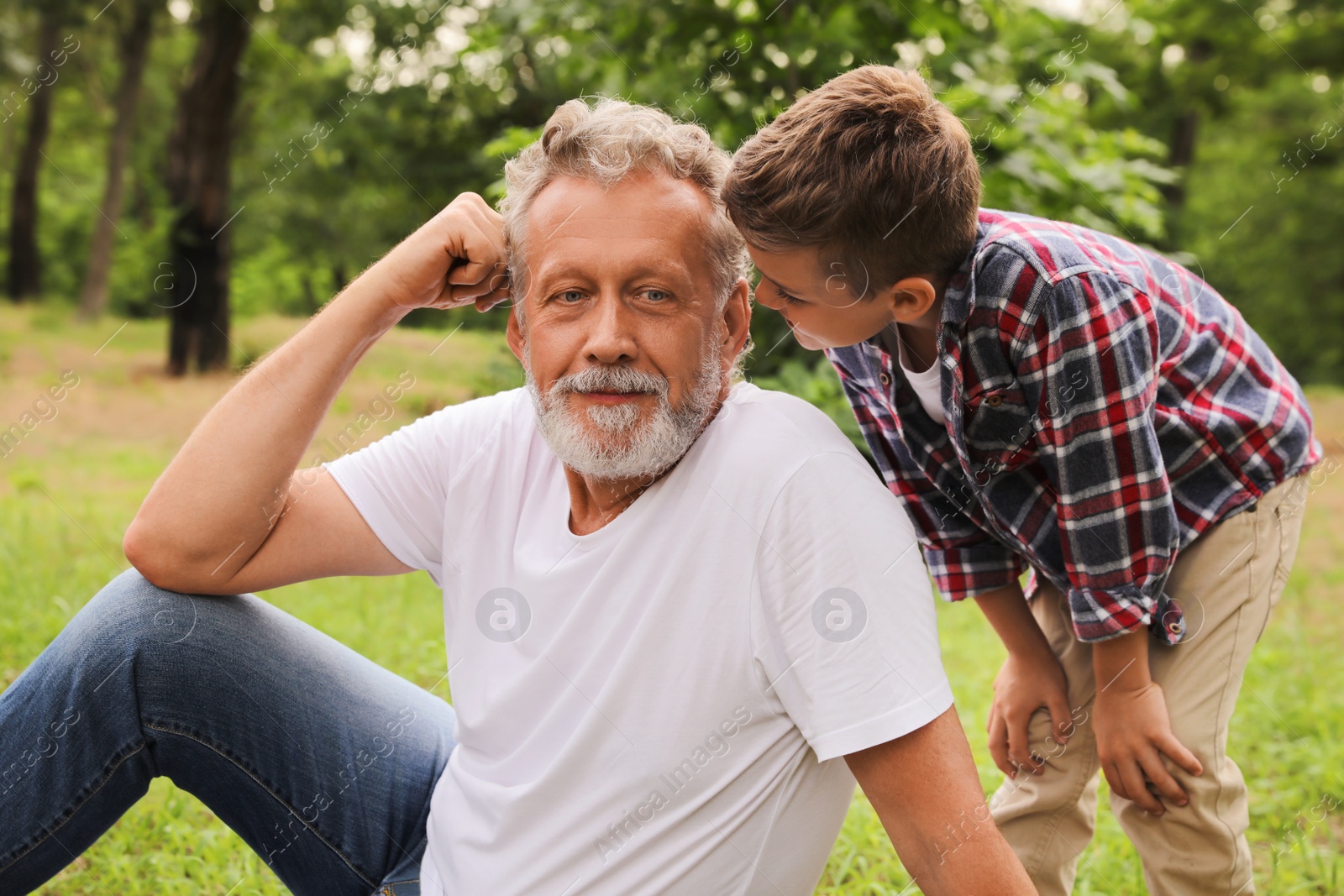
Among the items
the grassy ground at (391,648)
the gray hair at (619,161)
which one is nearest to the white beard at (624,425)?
the gray hair at (619,161)

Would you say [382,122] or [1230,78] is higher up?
[382,122]

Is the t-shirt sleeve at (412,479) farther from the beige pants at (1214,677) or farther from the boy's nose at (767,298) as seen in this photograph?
the beige pants at (1214,677)

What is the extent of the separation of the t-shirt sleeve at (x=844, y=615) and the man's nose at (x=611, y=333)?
1.14 feet

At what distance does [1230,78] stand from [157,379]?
50.6 ft

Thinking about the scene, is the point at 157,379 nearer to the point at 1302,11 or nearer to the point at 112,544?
the point at 112,544

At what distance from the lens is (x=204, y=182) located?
1121 cm

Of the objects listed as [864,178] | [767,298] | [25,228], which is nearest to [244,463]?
[767,298]

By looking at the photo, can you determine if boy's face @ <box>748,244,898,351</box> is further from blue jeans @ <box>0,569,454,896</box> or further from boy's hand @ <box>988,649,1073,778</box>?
blue jeans @ <box>0,569,454,896</box>

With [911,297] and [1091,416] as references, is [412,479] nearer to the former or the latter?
[911,297]

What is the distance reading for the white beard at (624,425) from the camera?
1608mm

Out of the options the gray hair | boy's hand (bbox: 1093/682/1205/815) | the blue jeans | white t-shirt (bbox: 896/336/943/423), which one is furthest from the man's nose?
boy's hand (bbox: 1093/682/1205/815)

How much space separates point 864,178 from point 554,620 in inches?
35.2

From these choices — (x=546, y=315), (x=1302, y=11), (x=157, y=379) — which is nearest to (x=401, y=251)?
(x=546, y=315)

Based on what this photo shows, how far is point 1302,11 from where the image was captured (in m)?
14.5
